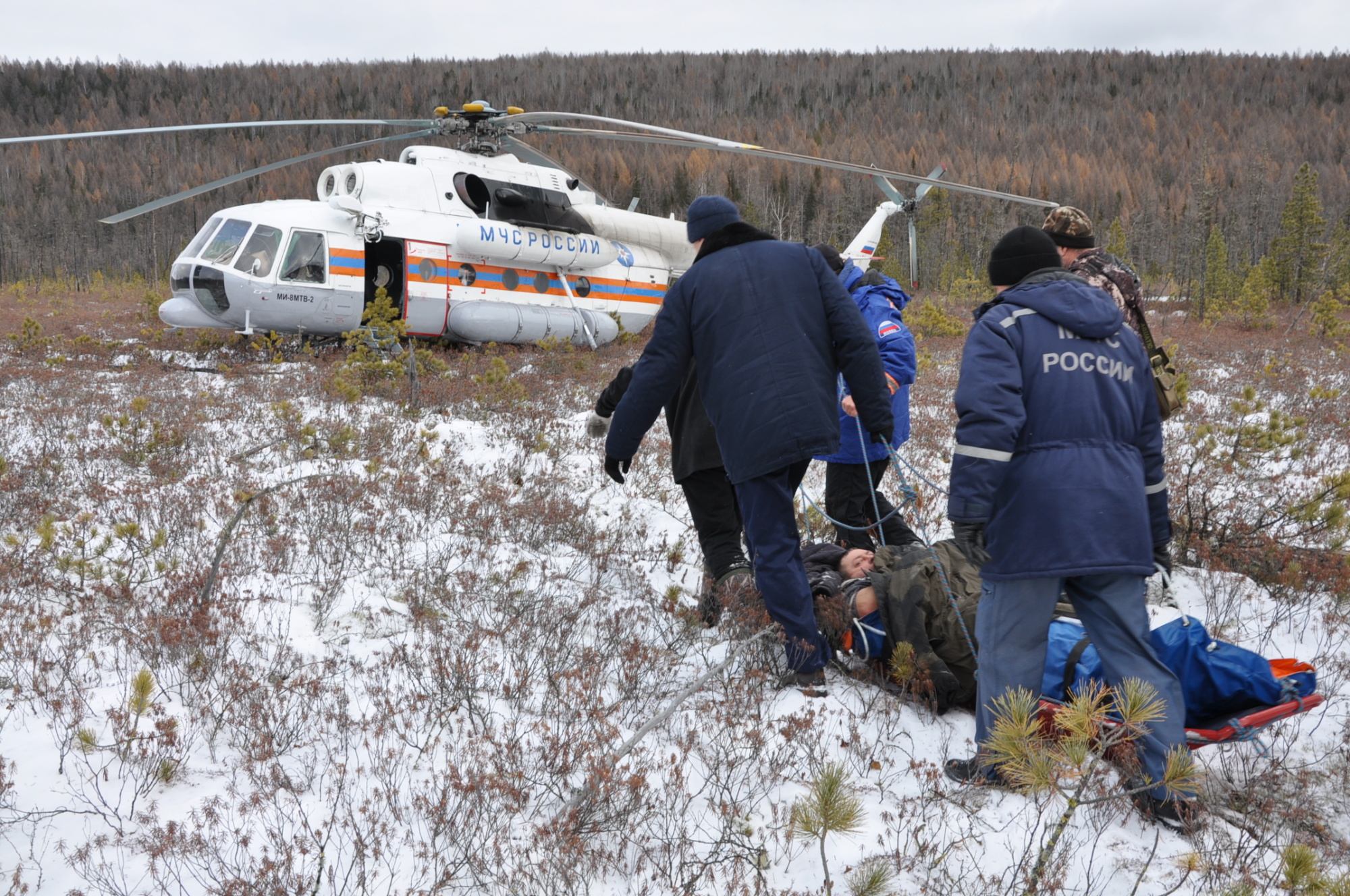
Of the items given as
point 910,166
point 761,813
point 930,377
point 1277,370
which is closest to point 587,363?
point 930,377

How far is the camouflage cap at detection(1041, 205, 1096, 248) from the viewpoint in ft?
12.0

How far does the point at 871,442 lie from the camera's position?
14.5 feet

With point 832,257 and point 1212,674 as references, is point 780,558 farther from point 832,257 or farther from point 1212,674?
point 832,257

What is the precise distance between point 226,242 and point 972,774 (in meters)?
10.5

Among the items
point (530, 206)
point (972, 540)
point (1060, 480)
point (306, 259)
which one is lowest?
point (972, 540)

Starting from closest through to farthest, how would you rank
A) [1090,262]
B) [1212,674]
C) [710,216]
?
[1212,674]
[710,216]
[1090,262]

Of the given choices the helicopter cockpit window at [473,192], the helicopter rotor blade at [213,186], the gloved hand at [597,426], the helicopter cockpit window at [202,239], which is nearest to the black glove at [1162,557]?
the gloved hand at [597,426]

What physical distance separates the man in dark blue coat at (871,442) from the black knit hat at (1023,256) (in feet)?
4.91

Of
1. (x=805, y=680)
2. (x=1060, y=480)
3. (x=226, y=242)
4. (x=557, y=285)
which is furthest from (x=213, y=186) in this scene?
(x=1060, y=480)

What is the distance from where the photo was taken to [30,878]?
2.25 m

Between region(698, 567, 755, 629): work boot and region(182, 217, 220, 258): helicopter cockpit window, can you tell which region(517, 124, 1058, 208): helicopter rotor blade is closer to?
region(182, 217, 220, 258): helicopter cockpit window

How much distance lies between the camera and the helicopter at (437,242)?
9867 millimetres

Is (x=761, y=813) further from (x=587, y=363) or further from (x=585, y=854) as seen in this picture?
(x=587, y=363)

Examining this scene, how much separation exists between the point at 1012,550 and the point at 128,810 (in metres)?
2.96
